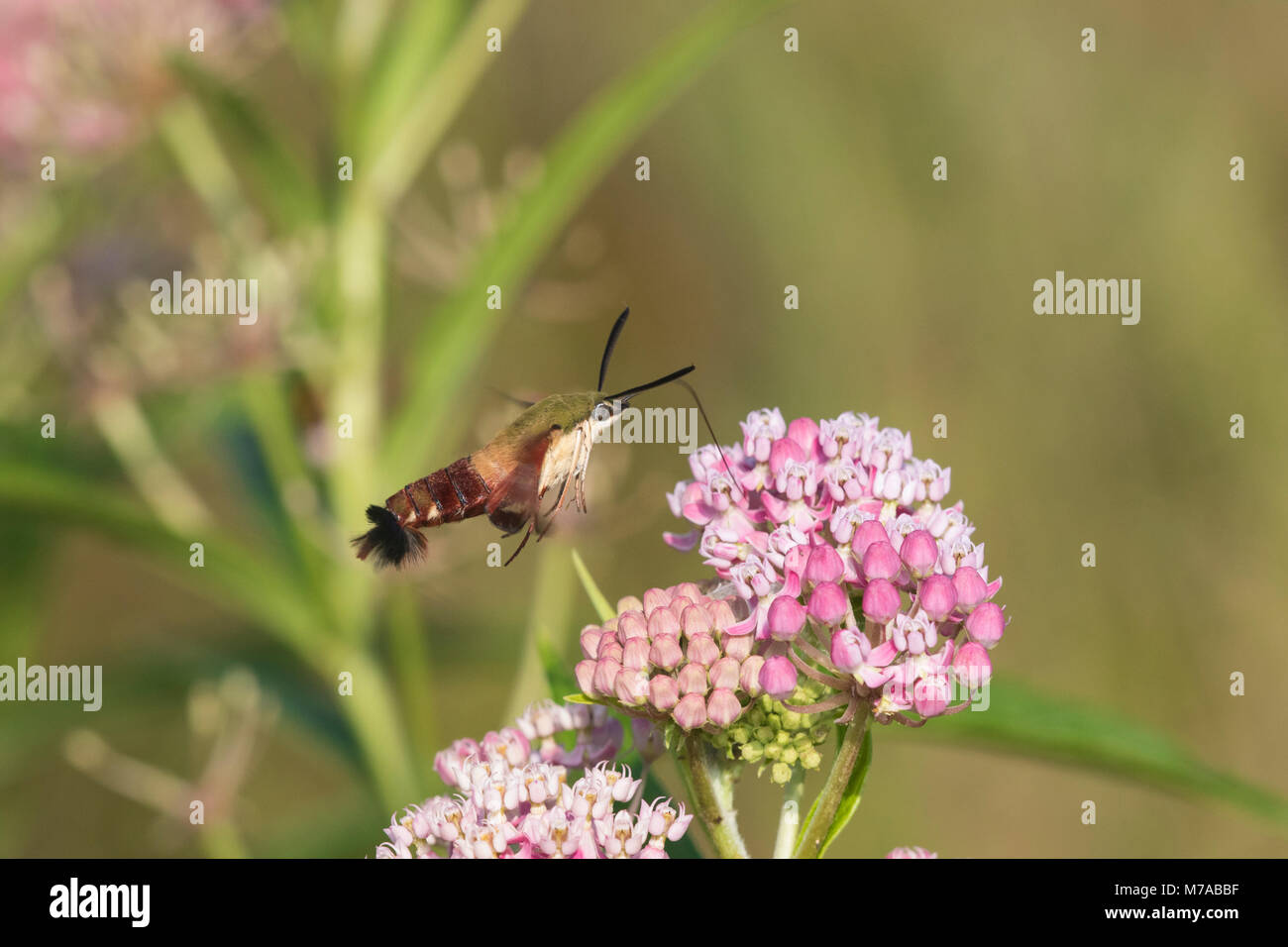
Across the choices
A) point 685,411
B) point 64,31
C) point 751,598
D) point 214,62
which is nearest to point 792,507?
point 751,598

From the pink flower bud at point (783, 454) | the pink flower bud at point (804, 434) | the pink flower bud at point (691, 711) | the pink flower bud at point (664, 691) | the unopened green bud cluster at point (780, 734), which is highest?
the pink flower bud at point (804, 434)

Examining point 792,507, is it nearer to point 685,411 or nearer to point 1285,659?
point 685,411

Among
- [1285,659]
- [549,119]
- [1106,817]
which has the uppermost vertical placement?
[549,119]

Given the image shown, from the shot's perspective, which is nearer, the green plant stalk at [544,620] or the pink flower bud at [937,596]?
the pink flower bud at [937,596]

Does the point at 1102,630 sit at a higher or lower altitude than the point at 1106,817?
higher

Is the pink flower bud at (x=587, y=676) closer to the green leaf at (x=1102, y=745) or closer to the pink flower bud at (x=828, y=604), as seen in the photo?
the pink flower bud at (x=828, y=604)

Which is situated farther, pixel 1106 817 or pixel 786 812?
pixel 1106 817

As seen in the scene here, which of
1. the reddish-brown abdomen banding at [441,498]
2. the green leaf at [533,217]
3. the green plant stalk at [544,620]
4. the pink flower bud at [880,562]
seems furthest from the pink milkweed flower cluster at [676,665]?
the green leaf at [533,217]
